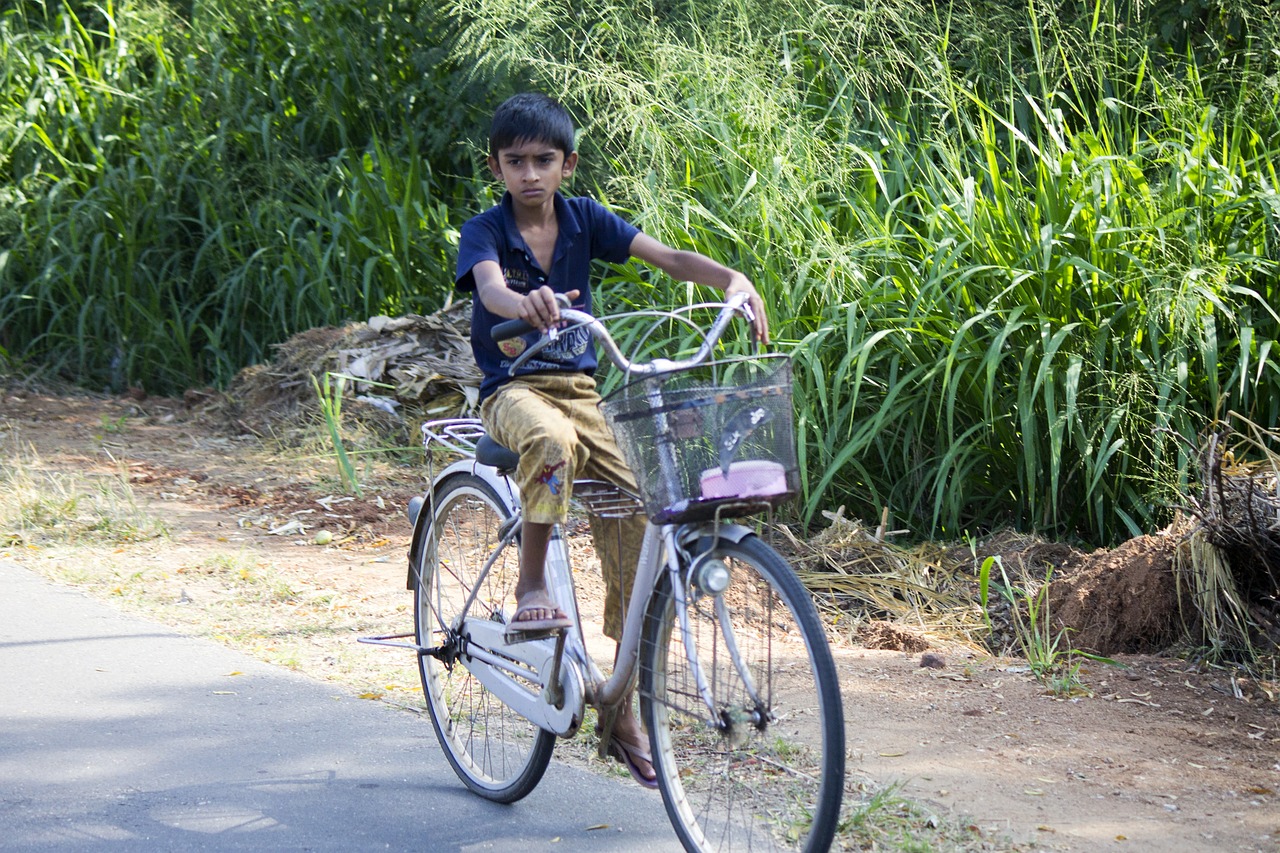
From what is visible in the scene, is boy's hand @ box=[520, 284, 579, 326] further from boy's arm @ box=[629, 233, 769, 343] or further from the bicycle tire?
the bicycle tire

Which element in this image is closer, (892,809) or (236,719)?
(892,809)

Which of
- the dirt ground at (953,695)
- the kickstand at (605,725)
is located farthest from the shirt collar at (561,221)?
the dirt ground at (953,695)

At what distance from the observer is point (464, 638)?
12.2 ft

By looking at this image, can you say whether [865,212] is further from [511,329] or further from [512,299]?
[511,329]

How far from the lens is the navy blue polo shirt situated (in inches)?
132

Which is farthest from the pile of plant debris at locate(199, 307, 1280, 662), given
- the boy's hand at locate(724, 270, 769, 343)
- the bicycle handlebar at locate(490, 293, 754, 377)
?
the bicycle handlebar at locate(490, 293, 754, 377)

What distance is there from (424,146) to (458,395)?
2537mm

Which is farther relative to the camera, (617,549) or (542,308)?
(617,549)

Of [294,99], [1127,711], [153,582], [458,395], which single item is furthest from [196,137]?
[1127,711]

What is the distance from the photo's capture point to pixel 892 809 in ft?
11.1

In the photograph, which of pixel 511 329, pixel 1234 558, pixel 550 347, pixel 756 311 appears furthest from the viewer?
pixel 1234 558

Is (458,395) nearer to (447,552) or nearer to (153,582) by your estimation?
(153,582)

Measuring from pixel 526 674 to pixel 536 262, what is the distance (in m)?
1.06

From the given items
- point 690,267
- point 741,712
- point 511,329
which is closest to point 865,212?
point 690,267
